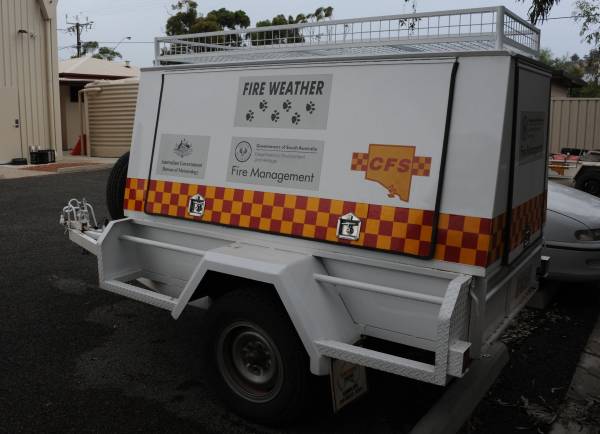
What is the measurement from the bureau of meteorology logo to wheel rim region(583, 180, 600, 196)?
10946mm

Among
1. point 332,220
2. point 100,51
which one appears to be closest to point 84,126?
point 332,220

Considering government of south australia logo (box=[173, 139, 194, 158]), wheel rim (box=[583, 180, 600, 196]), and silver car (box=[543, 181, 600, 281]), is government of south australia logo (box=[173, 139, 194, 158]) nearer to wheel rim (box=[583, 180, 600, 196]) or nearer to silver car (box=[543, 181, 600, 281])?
silver car (box=[543, 181, 600, 281])

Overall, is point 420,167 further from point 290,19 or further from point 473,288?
point 290,19

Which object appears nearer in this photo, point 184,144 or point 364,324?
point 364,324

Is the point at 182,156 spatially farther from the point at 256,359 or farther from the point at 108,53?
the point at 108,53

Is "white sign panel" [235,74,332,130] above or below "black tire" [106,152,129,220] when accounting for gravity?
above

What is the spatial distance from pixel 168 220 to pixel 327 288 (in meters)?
1.48

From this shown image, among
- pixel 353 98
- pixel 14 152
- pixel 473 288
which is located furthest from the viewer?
pixel 14 152

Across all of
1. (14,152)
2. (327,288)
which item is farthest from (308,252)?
(14,152)

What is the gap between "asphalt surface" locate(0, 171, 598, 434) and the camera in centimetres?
370

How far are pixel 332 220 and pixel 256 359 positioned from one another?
0.96 m

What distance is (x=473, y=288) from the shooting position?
3.24 m

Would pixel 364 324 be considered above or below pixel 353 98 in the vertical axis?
below

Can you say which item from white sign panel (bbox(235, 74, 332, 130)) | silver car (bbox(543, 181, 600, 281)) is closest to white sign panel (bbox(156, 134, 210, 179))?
white sign panel (bbox(235, 74, 332, 130))
